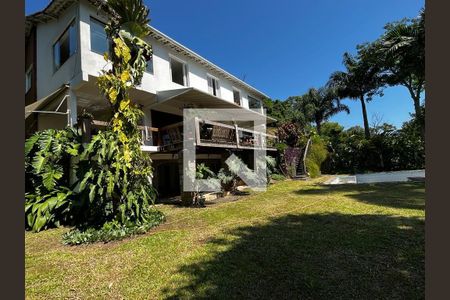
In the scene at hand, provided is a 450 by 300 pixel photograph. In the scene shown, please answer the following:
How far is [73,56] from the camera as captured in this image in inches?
395

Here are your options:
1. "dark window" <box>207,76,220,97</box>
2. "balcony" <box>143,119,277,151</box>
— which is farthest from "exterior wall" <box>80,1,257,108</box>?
"balcony" <box>143,119,277,151</box>

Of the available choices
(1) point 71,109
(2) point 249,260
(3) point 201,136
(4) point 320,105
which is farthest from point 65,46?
(4) point 320,105

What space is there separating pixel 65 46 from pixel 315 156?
1826 cm

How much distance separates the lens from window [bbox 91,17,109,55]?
1020 cm

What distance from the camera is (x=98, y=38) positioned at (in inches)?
411

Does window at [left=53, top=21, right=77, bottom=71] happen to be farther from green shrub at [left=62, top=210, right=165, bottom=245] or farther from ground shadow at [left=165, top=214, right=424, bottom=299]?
ground shadow at [left=165, top=214, right=424, bottom=299]

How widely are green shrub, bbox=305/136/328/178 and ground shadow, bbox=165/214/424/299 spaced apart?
13261 mm

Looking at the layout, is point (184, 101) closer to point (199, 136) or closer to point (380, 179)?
point (199, 136)

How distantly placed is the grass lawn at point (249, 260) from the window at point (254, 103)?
58.6ft

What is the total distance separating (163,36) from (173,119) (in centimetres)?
487

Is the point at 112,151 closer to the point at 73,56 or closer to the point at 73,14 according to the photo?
the point at 73,56

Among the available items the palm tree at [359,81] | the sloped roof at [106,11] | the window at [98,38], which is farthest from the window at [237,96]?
the palm tree at [359,81]

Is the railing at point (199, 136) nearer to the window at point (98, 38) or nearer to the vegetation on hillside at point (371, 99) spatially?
the window at point (98, 38)

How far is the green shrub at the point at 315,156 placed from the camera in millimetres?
19562
